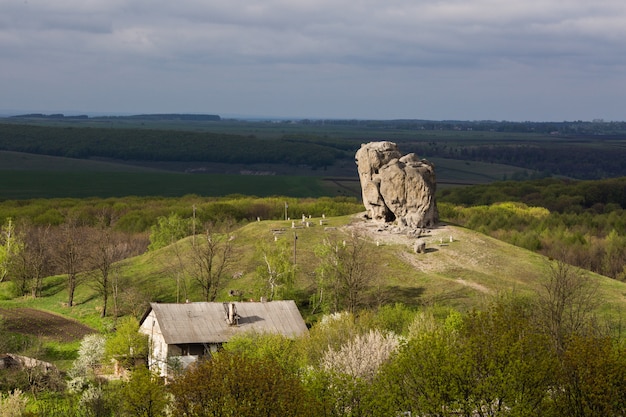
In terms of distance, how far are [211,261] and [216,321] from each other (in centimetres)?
1980

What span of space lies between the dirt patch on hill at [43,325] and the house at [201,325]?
10.9 meters

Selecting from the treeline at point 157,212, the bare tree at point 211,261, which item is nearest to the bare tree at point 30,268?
the bare tree at point 211,261

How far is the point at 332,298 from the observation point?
265 ft

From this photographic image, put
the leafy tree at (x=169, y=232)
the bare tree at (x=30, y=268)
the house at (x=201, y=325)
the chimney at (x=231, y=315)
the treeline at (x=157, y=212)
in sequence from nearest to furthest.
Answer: the house at (x=201, y=325) < the chimney at (x=231, y=315) < the bare tree at (x=30, y=268) < the leafy tree at (x=169, y=232) < the treeline at (x=157, y=212)

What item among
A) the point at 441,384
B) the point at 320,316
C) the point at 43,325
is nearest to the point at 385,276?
the point at 320,316

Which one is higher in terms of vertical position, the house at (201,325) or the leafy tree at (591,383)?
the leafy tree at (591,383)

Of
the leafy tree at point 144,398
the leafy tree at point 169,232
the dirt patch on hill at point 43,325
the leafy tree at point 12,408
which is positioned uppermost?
the leafy tree at point 144,398

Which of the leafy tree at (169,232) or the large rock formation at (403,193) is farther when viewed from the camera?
the leafy tree at (169,232)

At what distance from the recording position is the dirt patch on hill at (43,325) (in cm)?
7776

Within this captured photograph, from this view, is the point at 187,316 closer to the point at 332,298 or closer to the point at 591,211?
the point at 332,298

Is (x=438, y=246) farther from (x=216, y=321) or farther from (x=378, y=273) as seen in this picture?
(x=216, y=321)

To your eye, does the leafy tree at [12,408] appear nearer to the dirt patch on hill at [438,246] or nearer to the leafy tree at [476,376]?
the leafy tree at [476,376]

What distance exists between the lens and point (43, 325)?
81312 millimetres

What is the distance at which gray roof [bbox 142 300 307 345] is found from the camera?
2601 inches
